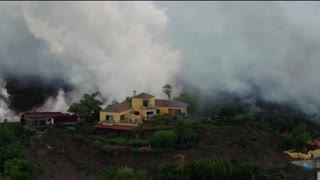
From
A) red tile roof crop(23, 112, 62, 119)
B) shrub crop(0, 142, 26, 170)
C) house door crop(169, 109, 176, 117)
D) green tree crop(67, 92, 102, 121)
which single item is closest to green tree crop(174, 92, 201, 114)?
house door crop(169, 109, 176, 117)

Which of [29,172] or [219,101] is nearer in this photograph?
[29,172]

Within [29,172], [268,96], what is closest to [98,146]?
[29,172]

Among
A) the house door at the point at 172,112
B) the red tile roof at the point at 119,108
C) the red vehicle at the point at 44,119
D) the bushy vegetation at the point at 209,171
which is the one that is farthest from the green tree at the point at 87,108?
the bushy vegetation at the point at 209,171

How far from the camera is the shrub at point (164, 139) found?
28141mm

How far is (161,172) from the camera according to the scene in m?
24.5

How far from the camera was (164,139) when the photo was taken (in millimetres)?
28141

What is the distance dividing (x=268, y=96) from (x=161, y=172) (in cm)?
1532

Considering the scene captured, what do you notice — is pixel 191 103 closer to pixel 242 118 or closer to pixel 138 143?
pixel 242 118

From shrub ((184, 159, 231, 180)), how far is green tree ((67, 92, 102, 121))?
10029mm

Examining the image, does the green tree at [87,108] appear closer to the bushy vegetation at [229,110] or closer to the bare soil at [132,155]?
the bare soil at [132,155]

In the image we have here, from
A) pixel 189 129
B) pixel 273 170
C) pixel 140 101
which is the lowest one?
pixel 273 170

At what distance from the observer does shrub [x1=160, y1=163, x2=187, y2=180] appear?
23.8 m

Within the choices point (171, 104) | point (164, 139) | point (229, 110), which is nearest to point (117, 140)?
point (164, 139)

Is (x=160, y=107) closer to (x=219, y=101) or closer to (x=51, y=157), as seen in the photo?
(x=219, y=101)
